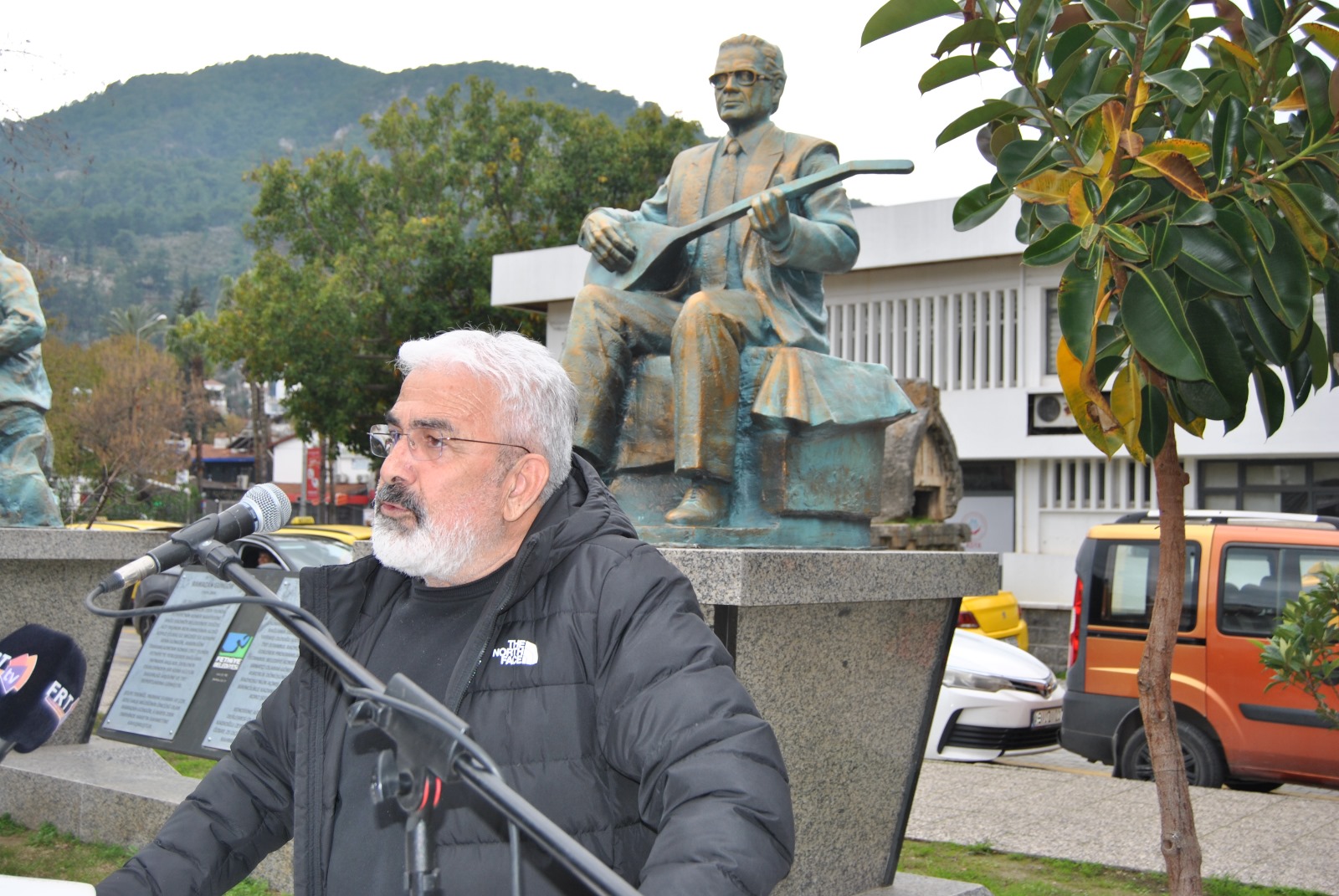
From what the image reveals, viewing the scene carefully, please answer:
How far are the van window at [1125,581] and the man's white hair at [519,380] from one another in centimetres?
767

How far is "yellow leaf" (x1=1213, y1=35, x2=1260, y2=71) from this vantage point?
3.60 m

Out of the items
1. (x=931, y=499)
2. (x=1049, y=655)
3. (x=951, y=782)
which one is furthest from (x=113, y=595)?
(x=1049, y=655)

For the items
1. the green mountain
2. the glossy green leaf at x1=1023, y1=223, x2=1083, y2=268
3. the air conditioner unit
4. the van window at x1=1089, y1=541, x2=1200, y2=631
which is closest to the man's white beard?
the glossy green leaf at x1=1023, y1=223, x2=1083, y2=268

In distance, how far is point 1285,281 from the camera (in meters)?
3.37

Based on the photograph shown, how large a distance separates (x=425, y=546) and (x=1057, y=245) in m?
1.87

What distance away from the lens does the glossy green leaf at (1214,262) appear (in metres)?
3.32

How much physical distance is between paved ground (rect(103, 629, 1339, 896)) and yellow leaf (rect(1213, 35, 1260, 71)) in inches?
140

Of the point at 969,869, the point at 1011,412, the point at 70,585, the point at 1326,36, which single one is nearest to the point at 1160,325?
the point at 1326,36

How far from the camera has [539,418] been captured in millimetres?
2500

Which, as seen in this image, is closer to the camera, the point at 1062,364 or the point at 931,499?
the point at 1062,364

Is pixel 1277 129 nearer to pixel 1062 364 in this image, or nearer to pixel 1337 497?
pixel 1062 364

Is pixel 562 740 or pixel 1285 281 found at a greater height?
pixel 1285 281

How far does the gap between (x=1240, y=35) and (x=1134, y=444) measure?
129 centimetres

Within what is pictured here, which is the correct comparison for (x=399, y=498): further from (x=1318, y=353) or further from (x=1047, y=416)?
(x=1047, y=416)
